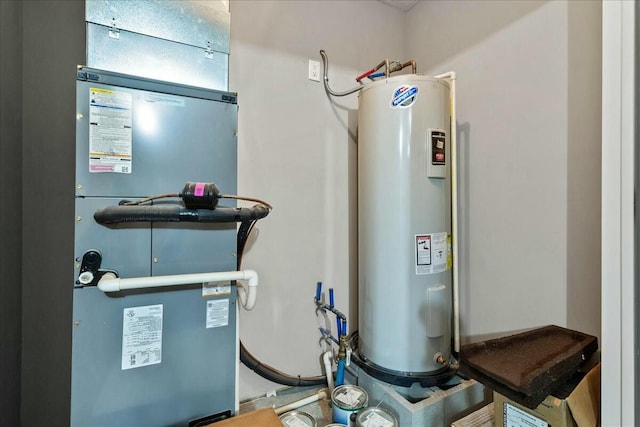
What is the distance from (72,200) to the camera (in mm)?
1157

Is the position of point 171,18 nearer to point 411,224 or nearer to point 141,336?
point 141,336

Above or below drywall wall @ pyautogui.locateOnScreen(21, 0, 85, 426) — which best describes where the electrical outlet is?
above

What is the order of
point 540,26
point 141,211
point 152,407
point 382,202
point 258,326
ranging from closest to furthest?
point 141,211 → point 152,407 → point 540,26 → point 382,202 → point 258,326

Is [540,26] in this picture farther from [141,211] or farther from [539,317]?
[141,211]

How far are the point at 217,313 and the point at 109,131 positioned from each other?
2.27 feet

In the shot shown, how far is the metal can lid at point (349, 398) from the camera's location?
1153 mm

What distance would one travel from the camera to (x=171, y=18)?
1.01m

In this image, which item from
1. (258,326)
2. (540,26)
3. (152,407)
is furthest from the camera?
(258,326)

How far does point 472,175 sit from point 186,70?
4.45 ft

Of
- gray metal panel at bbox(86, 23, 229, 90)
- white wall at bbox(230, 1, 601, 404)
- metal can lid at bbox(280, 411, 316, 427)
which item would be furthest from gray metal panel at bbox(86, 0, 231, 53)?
metal can lid at bbox(280, 411, 316, 427)

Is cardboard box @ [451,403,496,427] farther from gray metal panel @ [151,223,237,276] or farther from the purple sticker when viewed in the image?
the purple sticker

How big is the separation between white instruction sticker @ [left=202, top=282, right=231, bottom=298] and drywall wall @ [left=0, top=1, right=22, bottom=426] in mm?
629

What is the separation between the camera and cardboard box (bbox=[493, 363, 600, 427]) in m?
0.81

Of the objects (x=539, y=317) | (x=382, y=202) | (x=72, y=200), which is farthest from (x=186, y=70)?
(x=539, y=317)
